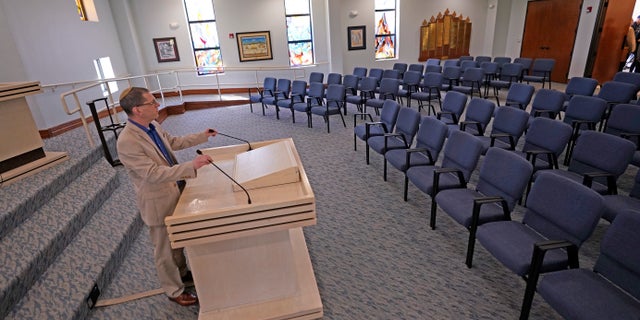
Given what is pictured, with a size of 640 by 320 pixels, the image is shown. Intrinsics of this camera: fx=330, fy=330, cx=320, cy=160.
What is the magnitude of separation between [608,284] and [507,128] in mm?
2470

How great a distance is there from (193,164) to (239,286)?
0.79 meters

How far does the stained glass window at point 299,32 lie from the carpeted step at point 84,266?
7712 mm

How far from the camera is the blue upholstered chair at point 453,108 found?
15.4 feet

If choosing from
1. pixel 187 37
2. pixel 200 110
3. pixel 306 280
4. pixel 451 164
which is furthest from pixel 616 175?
pixel 187 37

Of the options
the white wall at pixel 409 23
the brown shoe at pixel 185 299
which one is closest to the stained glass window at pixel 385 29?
the white wall at pixel 409 23

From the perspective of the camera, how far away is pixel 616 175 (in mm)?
2666

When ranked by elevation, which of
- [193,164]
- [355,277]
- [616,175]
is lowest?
[355,277]

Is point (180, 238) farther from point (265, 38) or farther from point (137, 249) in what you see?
point (265, 38)

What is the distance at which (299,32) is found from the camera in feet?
32.4

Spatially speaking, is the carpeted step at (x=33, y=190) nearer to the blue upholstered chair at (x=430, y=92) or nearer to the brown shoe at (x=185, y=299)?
the brown shoe at (x=185, y=299)

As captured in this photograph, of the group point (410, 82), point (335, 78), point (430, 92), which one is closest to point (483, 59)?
point (410, 82)

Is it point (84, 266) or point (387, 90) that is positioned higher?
point (387, 90)

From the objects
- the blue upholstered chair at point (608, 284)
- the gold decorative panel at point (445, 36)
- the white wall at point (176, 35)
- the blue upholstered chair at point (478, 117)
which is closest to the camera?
the blue upholstered chair at point (608, 284)

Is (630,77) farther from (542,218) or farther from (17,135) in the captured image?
(17,135)
